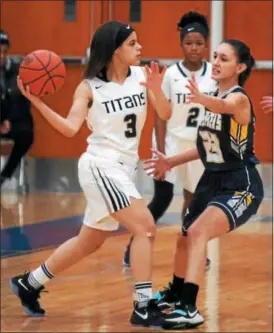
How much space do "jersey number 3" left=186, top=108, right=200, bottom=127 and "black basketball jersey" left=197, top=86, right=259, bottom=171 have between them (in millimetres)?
1504

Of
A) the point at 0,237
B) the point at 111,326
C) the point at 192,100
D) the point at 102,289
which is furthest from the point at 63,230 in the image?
the point at 192,100

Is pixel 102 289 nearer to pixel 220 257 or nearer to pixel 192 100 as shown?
pixel 220 257

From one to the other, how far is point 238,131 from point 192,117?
1.65 m

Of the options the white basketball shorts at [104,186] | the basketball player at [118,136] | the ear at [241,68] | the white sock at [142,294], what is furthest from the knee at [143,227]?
the ear at [241,68]

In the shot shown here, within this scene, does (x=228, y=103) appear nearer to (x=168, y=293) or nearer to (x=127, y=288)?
(x=168, y=293)

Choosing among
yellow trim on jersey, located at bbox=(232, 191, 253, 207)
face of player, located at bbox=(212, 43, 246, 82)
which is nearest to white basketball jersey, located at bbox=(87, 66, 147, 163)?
face of player, located at bbox=(212, 43, 246, 82)

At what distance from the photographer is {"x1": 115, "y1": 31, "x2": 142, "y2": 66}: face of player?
5491 mm

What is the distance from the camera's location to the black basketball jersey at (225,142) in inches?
216

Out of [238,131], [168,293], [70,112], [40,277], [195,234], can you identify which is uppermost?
[70,112]

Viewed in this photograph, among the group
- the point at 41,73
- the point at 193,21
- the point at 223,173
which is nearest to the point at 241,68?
the point at 223,173

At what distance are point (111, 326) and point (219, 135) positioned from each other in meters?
1.17

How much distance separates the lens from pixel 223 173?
18.3 feet

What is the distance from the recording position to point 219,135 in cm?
548

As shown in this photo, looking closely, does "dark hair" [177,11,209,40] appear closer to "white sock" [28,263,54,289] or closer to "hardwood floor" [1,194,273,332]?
"hardwood floor" [1,194,273,332]
